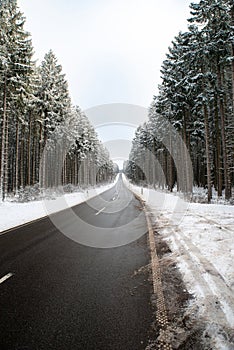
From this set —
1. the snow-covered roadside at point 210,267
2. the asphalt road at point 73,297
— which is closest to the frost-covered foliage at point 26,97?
the asphalt road at point 73,297

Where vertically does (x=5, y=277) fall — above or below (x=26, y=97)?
below

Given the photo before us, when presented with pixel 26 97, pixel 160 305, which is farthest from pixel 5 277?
pixel 26 97

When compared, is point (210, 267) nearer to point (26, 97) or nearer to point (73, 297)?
point (73, 297)

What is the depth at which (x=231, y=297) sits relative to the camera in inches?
138

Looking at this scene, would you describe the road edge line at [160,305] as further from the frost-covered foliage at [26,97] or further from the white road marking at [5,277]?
the frost-covered foliage at [26,97]

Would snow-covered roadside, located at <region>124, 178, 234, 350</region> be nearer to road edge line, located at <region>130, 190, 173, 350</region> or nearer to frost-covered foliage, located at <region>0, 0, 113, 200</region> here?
road edge line, located at <region>130, 190, 173, 350</region>

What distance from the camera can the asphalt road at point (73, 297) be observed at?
2678 mm

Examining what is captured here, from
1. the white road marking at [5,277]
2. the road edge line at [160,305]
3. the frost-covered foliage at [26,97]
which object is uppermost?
the frost-covered foliage at [26,97]

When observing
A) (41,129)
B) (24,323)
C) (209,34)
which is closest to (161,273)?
(24,323)

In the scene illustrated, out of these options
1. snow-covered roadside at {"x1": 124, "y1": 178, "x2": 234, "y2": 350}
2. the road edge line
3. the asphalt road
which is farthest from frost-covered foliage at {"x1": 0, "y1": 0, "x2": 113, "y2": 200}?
the road edge line

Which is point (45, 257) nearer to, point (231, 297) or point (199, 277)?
point (199, 277)

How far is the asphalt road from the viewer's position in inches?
105

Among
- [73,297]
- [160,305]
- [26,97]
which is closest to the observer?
[160,305]

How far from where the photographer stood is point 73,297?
3.66 metres
